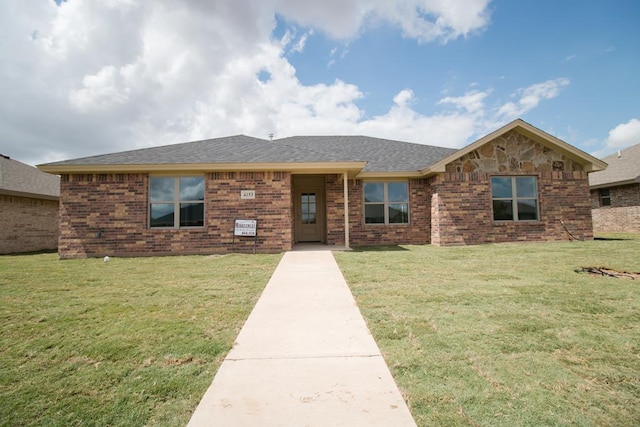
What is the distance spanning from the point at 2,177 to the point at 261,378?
17300 mm

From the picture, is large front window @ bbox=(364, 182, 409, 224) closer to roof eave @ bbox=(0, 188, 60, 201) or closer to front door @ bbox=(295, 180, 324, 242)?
front door @ bbox=(295, 180, 324, 242)

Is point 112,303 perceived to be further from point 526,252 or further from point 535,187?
point 535,187

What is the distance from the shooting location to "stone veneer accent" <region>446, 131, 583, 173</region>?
11320 millimetres

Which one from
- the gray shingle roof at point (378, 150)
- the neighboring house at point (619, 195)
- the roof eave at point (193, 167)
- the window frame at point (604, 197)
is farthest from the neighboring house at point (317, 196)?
the window frame at point (604, 197)

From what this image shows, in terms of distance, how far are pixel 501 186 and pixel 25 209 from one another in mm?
19797

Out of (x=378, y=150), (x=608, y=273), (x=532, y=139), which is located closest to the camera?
(x=608, y=273)

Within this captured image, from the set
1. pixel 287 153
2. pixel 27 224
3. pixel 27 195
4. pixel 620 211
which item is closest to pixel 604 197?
pixel 620 211

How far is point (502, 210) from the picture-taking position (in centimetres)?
1142

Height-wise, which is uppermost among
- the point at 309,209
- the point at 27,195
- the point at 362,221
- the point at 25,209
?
the point at 27,195

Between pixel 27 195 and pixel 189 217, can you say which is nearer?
pixel 189 217

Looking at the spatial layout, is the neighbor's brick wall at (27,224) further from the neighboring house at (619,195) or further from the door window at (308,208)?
the neighboring house at (619,195)

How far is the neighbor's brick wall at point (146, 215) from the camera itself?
9.91m

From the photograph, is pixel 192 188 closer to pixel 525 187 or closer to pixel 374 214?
pixel 374 214

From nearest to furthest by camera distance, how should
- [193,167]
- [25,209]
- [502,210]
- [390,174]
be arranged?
[193,167]
[502,210]
[390,174]
[25,209]
